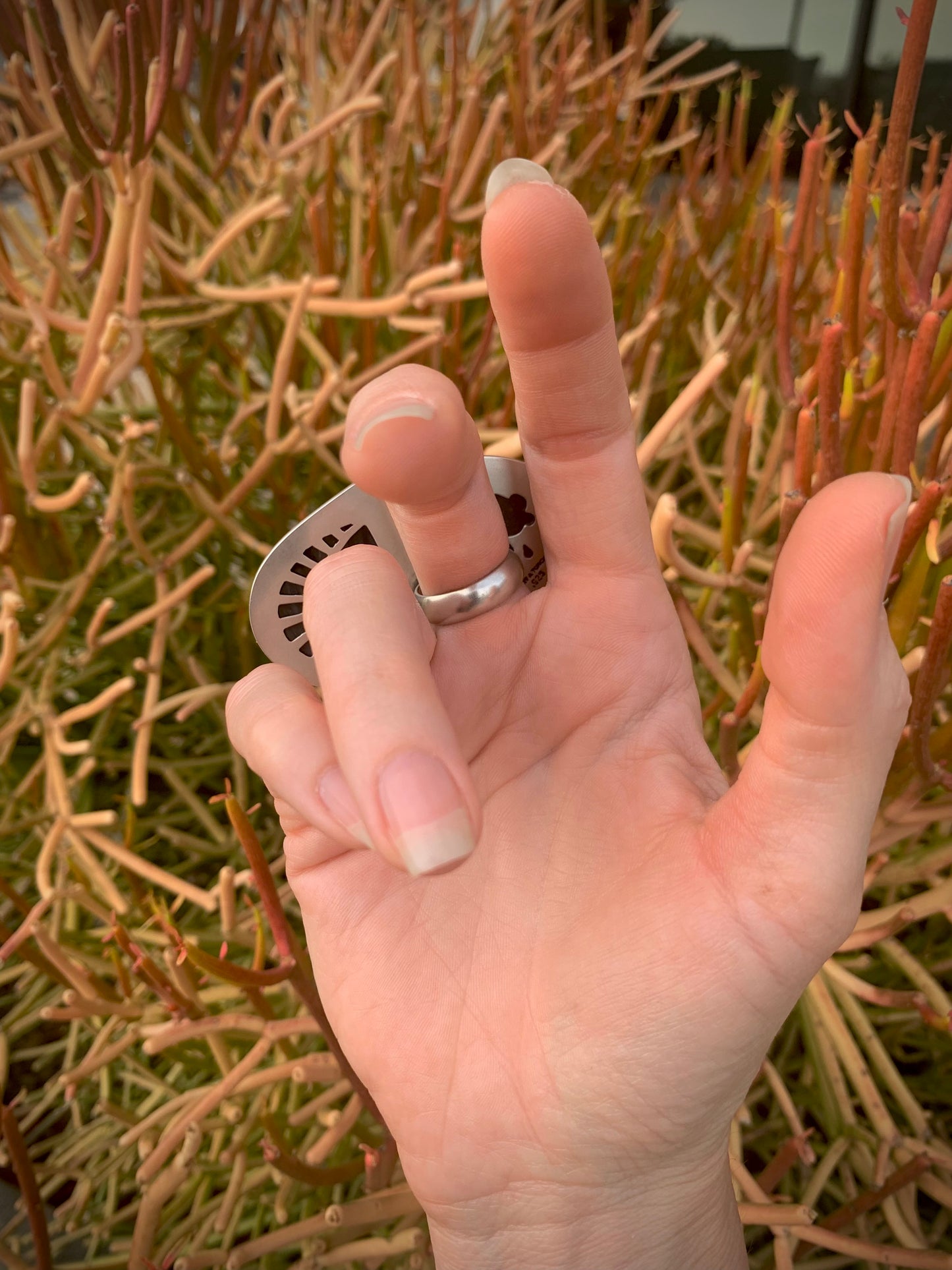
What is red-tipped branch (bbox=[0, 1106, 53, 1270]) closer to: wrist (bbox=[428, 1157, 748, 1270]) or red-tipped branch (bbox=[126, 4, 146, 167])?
wrist (bbox=[428, 1157, 748, 1270])

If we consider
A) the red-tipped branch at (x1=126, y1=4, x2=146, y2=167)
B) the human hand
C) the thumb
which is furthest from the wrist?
→ the red-tipped branch at (x1=126, y1=4, x2=146, y2=167)

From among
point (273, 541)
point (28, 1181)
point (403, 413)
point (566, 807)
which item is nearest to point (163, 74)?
point (273, 541)

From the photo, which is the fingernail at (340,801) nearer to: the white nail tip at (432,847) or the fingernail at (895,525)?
the white nail tip at (432,847)

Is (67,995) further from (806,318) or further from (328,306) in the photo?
(806,318)

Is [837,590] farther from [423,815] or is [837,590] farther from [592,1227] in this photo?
[592,1227]

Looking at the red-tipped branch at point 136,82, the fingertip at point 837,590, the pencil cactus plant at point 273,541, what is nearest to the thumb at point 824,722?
the fingertip at point 837,590
